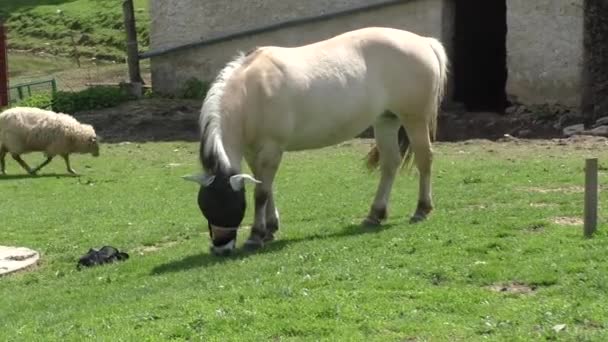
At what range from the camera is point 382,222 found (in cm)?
1145

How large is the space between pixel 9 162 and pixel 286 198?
27.8ft

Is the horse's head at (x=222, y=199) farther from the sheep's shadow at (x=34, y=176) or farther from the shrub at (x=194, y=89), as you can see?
the shrub at (x=194, y=89)

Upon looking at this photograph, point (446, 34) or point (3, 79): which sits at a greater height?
point (446, 34)

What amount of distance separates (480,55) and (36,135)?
10419 mm

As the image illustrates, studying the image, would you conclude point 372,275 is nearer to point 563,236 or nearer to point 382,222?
point 563,236

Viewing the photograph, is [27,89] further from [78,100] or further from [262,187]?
[262,187]

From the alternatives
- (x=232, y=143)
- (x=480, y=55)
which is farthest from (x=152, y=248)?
(x=480, y=55)

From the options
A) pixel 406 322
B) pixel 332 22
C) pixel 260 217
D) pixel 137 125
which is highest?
pixel 406 322

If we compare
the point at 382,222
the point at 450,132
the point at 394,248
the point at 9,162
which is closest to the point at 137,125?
the point at 9,162

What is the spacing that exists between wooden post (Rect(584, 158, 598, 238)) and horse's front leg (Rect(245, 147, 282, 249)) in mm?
2876

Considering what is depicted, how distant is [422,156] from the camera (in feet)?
37.9

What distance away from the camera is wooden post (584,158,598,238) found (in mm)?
9023

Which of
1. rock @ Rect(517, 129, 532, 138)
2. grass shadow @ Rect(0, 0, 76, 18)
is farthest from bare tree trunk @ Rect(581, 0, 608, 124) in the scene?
grass shadow @ Rect(0, 0, 76, 18)

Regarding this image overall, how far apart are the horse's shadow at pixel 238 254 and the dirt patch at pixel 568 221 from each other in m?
1.56
